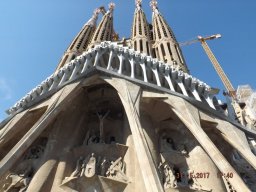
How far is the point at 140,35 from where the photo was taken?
82.4 ft

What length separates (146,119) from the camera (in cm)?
1185

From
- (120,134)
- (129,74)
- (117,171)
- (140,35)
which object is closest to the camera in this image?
(117,171)

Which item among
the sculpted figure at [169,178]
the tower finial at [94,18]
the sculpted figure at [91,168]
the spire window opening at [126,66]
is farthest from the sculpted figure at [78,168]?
the tower finial at [94,18]

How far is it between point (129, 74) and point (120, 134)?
2638 millimetres

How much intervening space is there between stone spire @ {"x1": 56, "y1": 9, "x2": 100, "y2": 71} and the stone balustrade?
7.82 m

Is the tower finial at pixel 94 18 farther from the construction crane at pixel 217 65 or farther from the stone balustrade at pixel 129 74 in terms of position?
the stone balustrade at pixel 129 74

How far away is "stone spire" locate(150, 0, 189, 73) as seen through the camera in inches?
808

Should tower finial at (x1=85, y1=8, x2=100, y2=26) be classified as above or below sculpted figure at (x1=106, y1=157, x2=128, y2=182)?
above

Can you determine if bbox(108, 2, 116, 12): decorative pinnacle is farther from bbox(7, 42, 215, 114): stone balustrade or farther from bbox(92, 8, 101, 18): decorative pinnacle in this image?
bbox(7, 42, 215, 114): stone balustrade

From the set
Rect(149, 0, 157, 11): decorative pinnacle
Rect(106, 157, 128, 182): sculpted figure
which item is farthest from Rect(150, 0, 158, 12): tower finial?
Rect(106, 157, 128, 182): sculpted figure

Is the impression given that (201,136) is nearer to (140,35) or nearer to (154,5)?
(140,35)

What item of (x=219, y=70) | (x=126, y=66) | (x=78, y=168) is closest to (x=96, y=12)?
(x=219, y=70)

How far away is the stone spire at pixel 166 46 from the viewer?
20516 mm

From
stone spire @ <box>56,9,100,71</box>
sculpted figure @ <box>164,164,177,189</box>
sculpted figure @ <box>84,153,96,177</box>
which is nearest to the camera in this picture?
sculpted figure @ <box>164,164,177,189</box>
